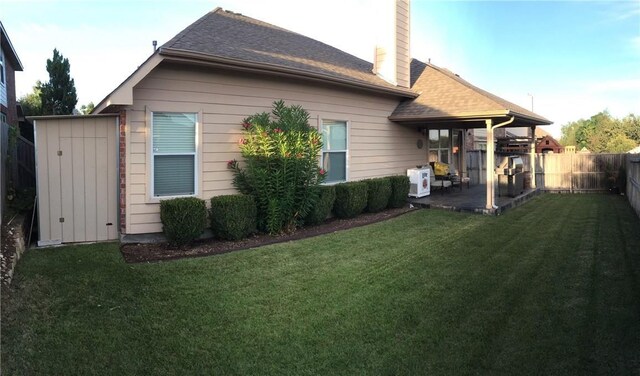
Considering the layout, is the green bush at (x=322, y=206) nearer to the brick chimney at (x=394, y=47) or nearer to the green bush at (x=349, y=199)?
the green bush at (x=349, y=199)

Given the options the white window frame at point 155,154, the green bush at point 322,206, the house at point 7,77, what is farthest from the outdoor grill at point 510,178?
the house at point 7,77

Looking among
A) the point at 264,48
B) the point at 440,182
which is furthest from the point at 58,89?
the point at 440,182

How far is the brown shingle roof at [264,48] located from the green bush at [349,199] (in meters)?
2.38

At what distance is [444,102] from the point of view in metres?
11.4

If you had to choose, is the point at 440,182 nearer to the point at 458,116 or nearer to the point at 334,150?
the point at 458,116

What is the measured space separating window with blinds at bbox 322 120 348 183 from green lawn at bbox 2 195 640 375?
316 centimetres

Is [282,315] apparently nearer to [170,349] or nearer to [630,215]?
[170,349]

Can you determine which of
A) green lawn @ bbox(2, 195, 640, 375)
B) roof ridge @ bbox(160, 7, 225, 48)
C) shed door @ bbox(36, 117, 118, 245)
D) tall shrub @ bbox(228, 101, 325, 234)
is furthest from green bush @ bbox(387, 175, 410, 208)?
shed door @ bbox(36, 117, 118, 245)

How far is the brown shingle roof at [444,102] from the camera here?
10.4 m

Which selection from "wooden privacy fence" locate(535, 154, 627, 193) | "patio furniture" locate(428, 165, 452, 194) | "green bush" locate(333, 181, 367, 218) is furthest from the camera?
"wooden privacy fence" locate(535, 154, 627, 193)

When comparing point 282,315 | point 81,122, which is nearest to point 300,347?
point 282,315

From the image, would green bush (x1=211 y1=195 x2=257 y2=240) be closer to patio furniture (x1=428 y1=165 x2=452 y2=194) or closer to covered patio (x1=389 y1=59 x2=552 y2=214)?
covered patio (x1=389 y1=59 x2=552 y2=214)

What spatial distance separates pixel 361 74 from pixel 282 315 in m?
8.33

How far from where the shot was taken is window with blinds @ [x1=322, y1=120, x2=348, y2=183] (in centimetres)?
969
